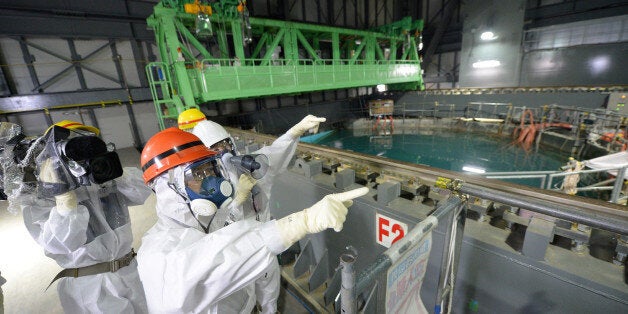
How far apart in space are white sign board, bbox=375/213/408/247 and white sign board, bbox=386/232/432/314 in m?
0.83

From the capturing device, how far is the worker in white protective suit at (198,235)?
3.14ft

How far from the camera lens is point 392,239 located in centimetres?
221

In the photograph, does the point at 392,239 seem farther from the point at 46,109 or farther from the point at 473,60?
the point at 473,60

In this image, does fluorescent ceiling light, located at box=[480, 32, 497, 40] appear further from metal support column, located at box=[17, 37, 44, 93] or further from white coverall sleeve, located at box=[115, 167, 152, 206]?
metal support column, located at box=[17, 37, 44, 93]

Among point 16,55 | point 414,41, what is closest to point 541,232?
point 16,55

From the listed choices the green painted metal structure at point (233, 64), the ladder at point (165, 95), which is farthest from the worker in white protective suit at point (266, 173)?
the ladder at point (165, 95)

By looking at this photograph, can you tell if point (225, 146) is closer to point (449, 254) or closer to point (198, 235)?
point (198, 235)

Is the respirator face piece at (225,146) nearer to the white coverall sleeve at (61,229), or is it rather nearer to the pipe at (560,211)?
the white coverall sleeve at (61,229)

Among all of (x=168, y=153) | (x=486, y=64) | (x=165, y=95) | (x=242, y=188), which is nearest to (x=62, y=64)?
(x=165, y=95)

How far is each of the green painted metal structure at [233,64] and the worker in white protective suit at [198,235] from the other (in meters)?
6.22

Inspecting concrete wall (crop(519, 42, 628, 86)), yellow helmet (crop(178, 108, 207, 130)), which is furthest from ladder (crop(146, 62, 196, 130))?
concrete wall (crop(519, 42, 628, 86))

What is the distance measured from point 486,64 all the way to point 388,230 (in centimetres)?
1790

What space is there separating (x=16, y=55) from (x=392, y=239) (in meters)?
12.5

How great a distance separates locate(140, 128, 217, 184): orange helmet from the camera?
1351mm
